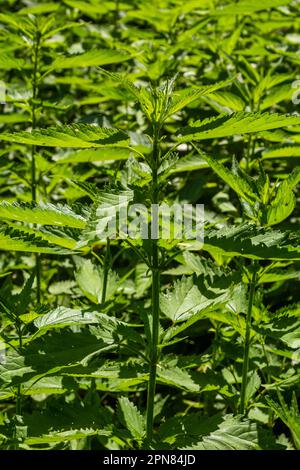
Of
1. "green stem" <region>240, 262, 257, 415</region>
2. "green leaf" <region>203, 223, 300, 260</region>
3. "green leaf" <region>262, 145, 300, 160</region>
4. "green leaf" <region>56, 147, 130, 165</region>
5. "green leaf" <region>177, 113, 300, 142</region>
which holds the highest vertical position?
"green leaf" <region>262, 145, 300, 160</region>

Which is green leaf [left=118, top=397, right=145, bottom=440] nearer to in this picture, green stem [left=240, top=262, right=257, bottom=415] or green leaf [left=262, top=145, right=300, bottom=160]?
green stem [left=240, top=262, right=257, bottom=415]

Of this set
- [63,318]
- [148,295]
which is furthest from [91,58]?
[63,318]

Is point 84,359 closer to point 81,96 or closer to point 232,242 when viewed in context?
point 232,242

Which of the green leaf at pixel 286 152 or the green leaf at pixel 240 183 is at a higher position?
the green leaf at pixel 286 152

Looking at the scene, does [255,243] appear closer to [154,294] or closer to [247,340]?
[154,294]

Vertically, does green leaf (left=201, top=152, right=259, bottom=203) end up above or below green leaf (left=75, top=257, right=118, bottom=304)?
above

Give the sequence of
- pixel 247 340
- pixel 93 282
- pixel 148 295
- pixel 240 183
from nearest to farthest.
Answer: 1. pixel 240 183
2. pixel 247 340
3. pixel 93 282
4. pixel 148 295

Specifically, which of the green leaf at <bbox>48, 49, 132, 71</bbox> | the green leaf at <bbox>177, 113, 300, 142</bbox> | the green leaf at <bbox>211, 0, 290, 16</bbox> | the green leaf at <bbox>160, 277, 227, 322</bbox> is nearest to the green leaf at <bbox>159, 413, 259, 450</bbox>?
the green leaf at <bbox>160, 277, 227, 322</bbox>

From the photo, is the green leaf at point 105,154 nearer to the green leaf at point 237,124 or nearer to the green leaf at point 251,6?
the green leaf at point 237,124

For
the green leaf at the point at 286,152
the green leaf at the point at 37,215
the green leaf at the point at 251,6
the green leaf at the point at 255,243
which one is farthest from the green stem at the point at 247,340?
the green leaf at the point at 251,6

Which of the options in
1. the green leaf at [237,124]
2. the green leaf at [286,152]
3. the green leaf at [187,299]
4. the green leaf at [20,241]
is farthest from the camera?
the green leaf at [286,152]

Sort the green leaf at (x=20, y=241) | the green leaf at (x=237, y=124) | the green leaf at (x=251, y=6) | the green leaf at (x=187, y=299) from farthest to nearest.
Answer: the green leaf at (x=251, y=6) → the green leaf at (x=187, y=299) → the green leaf at (x=20, y=241) → the green leaf at (x=237, y=124)

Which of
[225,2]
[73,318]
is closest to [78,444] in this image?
[73,318]

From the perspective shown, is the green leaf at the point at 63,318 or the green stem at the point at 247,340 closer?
the green leaf at the point at 63,318
